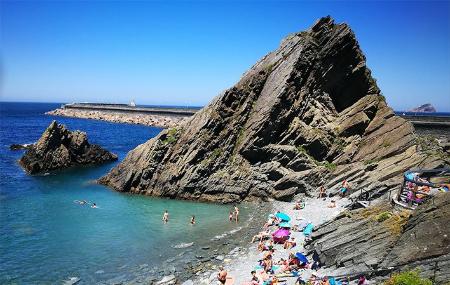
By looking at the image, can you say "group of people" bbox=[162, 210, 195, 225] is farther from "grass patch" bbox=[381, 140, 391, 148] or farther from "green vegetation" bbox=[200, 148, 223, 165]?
"grass patch" bbox=[381, 140, 391, 148]

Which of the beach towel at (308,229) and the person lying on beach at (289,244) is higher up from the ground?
the beach towel at (308,229)

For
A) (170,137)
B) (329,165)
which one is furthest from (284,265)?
(170,137)

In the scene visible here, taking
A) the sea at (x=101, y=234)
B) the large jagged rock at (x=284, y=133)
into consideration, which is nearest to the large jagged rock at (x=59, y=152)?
the sea at (x=101, y=234)

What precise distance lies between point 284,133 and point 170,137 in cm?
1502

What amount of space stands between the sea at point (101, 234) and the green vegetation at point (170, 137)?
26.1 feet

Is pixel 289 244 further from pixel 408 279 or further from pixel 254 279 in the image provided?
pixel 408 279

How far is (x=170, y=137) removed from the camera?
50.1m

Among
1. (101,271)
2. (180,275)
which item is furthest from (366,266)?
(101,271)

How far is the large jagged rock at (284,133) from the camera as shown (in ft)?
148

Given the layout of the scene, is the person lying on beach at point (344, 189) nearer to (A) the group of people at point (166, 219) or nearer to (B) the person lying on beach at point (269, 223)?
(B) the person lying on beach at point (269, 223)

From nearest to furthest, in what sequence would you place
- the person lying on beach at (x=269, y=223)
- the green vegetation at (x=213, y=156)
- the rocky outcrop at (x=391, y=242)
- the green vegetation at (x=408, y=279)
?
the green vegetation at (x=408, y=279) < the rocky outcrop at (x=391, y=242) < the person lying on beach at (x=269, y=223) < the green vegetation at (x=213, y=156)

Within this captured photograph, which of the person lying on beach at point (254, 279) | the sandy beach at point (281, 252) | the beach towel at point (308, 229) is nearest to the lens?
the person lying on beach at point (254, 279)

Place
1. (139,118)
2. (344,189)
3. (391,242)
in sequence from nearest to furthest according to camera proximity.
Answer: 1. (391,242)
2. (344,189)
3. (139,118)

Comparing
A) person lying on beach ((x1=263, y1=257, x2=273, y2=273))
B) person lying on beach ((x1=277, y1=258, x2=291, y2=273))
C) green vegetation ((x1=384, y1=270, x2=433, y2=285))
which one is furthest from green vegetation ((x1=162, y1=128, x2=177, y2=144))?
green vegetation ((x1=384, y1=270, x2=433, y2=285))
